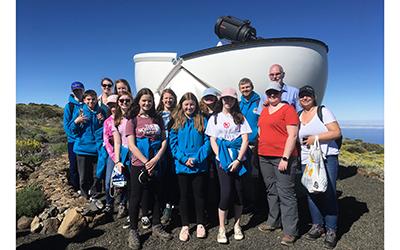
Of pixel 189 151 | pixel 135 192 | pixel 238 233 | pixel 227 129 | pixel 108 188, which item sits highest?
pixel 227 129

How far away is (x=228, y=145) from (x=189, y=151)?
436 mm

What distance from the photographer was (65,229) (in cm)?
324

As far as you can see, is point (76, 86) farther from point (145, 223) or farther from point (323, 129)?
point (323, 129)

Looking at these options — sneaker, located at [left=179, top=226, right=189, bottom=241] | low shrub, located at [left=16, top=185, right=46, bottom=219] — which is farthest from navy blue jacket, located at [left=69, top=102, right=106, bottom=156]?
sneaker, located at [left=179, top=226, right=189, bottom=241]

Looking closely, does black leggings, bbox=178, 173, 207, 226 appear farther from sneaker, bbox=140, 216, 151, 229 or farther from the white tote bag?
the white tote bag

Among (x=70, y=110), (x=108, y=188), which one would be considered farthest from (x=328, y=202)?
(x=70, y=110)

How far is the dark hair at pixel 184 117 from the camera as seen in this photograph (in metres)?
3.10

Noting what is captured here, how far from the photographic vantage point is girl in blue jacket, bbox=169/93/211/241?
306 centimetres

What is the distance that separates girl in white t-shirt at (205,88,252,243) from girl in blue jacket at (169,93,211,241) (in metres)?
0.13

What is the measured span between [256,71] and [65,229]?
411cm

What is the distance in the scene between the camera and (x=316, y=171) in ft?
9.25

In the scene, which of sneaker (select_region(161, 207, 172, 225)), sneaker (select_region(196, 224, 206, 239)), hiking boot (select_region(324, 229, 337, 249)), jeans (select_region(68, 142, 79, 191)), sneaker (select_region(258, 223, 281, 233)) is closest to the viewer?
hiking boot (select_region(324, 229, 337, 249))

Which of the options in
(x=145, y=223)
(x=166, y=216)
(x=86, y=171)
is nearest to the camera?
(x=145, y=223)

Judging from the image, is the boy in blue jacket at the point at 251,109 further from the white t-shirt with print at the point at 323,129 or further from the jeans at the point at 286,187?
the white t-shirt with print at the point at 323,129
